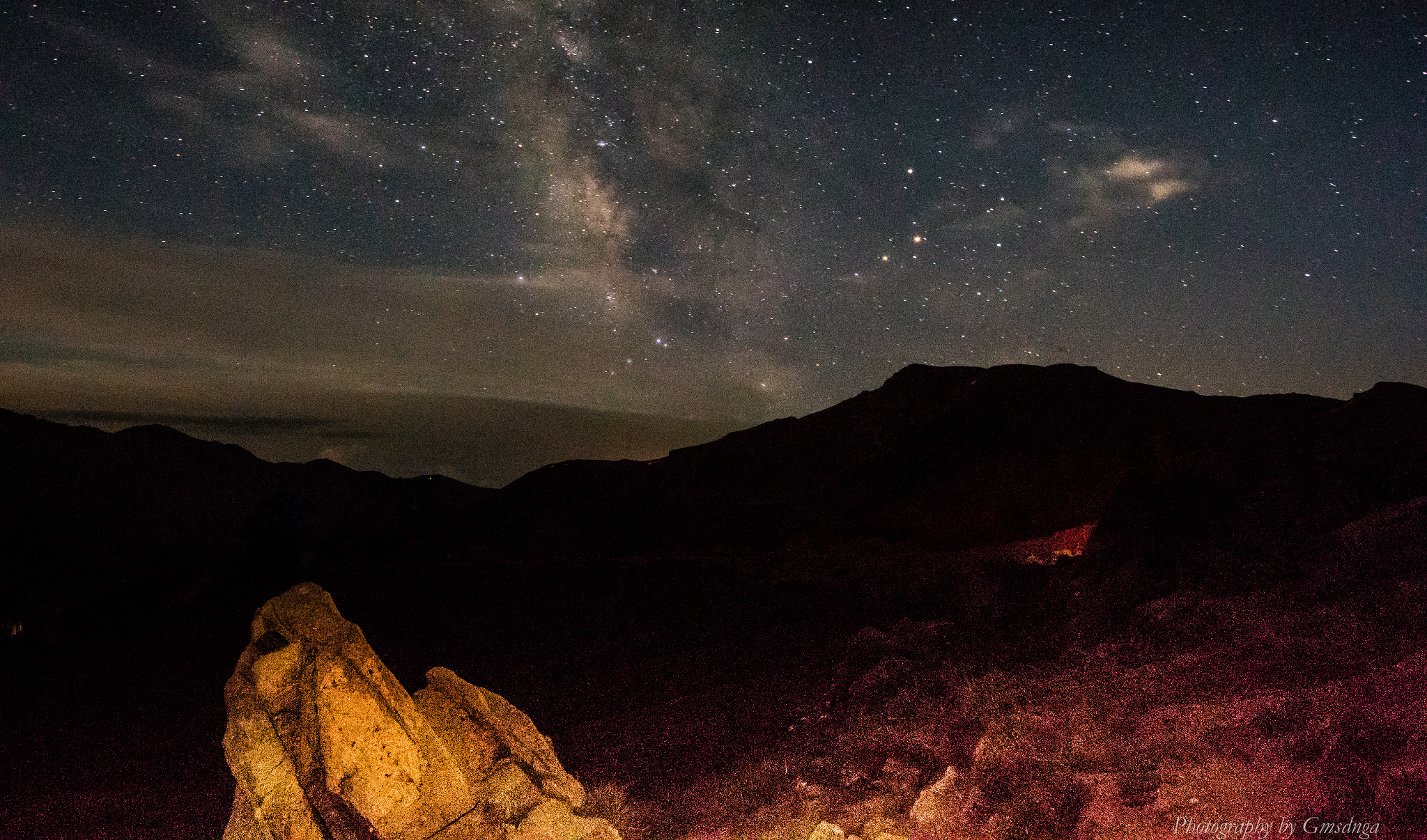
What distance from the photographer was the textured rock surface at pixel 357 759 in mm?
4109

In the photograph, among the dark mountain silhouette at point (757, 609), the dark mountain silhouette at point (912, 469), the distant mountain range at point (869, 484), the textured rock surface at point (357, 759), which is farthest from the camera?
the dark mountain silhouette at point (912, 469)

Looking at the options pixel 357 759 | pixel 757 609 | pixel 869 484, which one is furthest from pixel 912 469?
pixel 357 759

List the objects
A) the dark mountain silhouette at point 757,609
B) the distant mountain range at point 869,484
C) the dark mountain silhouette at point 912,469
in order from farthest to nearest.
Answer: the dark mountain silhouette at point 912,469 < the distant mountain range at point 869,484 < the dark mountain silhouette at point 757,609

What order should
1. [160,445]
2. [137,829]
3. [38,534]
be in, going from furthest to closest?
[160,445]
[38,534]
[137,829]

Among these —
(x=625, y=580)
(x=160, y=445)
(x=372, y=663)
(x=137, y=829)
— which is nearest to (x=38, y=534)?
(x=160, y=445)

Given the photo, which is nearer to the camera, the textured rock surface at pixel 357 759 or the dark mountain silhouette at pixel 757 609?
the textured rock surface at pixel 357 759

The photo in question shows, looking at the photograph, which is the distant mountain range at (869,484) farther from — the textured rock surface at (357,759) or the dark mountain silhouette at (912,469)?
the textured rock surface at (357,759)

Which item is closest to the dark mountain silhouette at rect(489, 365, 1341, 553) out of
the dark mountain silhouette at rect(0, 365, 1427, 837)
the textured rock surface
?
the dark mountain silhouette at rect(0, 365, 1427, 837)

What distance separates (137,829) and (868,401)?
140ft

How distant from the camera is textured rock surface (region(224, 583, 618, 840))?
13.5ft

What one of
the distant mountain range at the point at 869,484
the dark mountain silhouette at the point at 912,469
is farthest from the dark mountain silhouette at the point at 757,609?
the dark mountain silhouette at the point at 912,469

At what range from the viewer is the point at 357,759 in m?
4.25

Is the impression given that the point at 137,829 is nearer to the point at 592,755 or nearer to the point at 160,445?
the point at 592,755

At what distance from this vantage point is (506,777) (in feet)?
14.9
